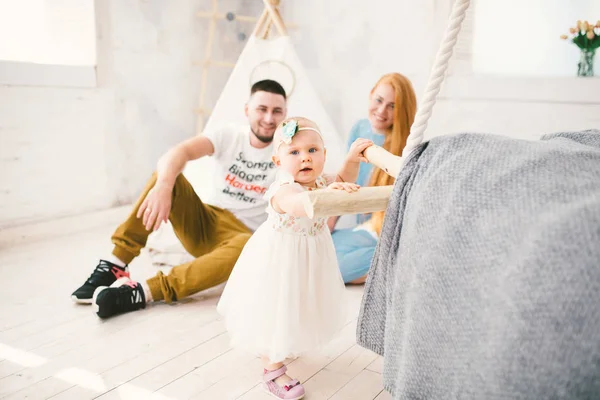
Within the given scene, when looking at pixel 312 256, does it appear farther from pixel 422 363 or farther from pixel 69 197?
pixel 69 197

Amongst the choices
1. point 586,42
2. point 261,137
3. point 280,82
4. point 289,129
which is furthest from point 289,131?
point 586,42

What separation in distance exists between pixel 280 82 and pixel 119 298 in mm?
1418

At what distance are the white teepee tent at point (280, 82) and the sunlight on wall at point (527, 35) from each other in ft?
3.51

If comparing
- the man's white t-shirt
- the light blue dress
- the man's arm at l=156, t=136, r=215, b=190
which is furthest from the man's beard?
the light blue dress

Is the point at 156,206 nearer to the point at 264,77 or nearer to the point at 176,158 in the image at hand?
the point at 176,158

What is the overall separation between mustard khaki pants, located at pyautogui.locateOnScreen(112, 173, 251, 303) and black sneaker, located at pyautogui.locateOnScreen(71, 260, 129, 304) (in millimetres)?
55

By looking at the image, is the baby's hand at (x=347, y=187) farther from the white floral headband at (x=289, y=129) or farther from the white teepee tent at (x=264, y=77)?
the white teepee tent at (x=264, y=77)

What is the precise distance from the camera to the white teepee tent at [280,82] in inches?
102

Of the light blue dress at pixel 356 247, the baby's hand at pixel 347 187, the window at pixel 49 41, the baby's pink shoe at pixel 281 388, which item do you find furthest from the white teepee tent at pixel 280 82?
the baby's hand at pixel 347 187

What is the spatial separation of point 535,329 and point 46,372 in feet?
4.11

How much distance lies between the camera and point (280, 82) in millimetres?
2717

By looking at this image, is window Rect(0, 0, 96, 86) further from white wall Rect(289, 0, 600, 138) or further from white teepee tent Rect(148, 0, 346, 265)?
white wall Rect(289, 0, 600, 138)

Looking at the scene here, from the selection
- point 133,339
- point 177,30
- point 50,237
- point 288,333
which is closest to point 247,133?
point 133,339

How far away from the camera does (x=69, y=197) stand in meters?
2.83
